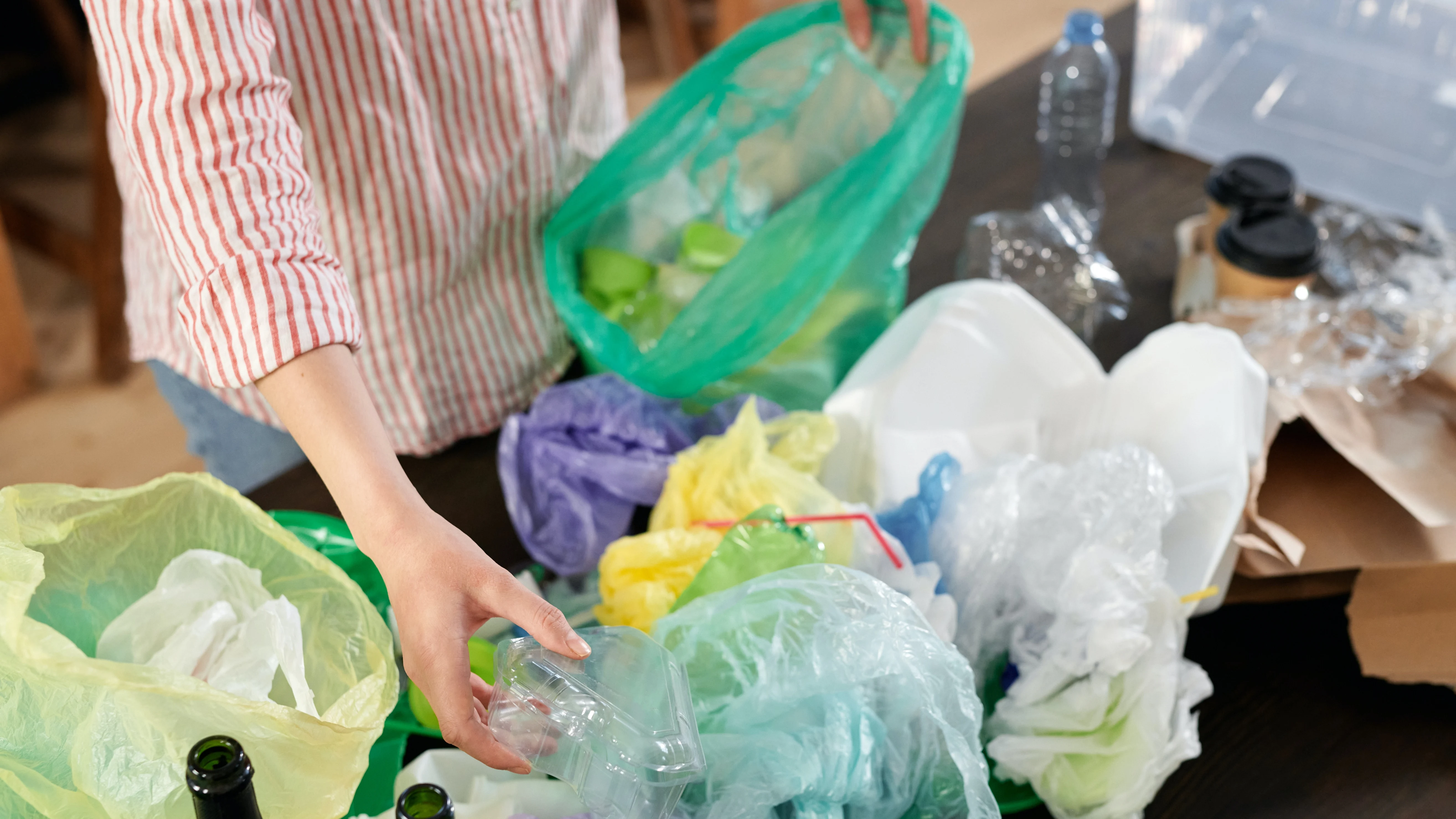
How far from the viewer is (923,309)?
0.99 metres

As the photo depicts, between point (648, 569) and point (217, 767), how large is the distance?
34 cm

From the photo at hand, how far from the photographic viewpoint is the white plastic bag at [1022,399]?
874 mm

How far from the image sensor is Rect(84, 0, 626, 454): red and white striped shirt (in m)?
0.68

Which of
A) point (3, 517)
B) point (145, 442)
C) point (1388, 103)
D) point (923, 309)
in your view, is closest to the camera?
point (3, 517)

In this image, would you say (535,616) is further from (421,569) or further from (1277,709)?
(1277,709)

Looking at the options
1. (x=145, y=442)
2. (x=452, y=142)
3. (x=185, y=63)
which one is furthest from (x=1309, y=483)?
(x=145, y=442)

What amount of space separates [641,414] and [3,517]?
1.48 feet

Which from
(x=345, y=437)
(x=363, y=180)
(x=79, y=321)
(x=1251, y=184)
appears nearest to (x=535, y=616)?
(x=345, y=437)

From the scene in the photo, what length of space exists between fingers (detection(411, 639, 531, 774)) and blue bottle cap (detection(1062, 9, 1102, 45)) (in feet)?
3.11

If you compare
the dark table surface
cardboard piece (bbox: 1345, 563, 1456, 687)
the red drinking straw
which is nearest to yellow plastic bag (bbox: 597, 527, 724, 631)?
the red drinking straw

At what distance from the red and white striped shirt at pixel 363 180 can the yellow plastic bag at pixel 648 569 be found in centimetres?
22

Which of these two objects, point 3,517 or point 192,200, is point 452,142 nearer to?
point 192,200

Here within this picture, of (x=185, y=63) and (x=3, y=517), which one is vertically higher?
(x=185, y=63)

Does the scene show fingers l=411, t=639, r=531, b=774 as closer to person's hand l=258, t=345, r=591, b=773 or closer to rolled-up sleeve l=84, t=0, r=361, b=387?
person's hand l=258, t=345, r=591, b=773
